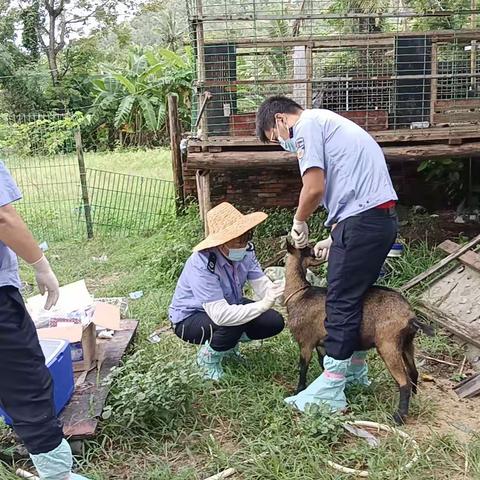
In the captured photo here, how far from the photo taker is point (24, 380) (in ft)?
8.23

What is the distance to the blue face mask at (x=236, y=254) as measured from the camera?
3.58 metres

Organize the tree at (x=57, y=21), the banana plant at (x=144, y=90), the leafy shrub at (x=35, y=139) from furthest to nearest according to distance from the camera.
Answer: the tree at (x=57, y=21) < the banana plant at (x=144, y=90) < the leafy shrub at (x=35, y=139)

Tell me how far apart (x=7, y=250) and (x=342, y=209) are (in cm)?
169

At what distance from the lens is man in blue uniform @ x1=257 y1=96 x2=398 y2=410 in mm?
3188

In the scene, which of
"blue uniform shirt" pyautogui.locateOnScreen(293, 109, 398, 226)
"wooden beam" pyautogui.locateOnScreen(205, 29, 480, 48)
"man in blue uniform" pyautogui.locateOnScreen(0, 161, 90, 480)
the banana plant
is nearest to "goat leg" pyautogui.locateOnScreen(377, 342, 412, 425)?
"blue uniform shirt" pyautogui.locateOnScreen(293, 109, 398, 226)

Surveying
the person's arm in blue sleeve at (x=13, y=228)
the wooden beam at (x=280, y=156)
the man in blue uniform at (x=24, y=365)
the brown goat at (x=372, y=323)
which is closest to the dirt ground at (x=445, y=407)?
the brown goat at (x=372, y=323)

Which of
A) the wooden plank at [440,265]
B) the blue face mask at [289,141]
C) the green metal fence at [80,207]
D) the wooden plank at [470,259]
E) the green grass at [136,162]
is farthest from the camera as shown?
the green grass at [136,162]

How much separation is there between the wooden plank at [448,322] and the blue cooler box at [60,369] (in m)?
2.65

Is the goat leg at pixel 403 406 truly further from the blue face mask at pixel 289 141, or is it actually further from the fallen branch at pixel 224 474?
the blue face mask at pixel 289 141

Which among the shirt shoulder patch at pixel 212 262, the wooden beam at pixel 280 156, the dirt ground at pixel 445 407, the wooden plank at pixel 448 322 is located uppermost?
the wooden beam at pixel 280 156

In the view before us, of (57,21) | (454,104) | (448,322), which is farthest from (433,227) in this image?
(57,21)

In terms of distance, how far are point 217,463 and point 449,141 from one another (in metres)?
4.14

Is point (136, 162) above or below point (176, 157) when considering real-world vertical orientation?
below

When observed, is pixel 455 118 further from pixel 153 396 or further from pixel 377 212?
pixel 153 396
